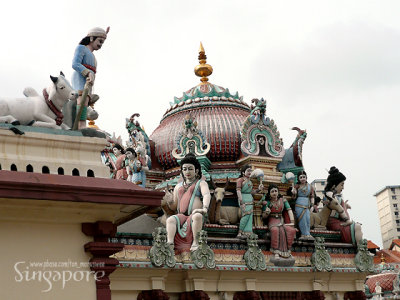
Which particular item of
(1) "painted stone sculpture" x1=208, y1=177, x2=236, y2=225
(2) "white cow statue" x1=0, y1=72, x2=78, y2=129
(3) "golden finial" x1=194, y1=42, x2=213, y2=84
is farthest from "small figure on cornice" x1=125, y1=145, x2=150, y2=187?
(2) "white cow statue" x1=0, y1=72, x2=78, y2=129

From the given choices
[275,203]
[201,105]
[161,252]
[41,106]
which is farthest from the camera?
[201,105]

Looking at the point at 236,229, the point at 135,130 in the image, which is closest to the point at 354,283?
the point at 236,229

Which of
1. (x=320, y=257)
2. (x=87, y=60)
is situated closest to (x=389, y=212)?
(x=320, y=257)

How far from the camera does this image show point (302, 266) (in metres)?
14.5

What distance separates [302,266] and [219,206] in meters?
2.26

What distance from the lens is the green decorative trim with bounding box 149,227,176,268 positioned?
12430mm

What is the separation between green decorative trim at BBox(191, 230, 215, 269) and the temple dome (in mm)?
4056

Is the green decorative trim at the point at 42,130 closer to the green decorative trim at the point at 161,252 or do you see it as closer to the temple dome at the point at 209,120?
the green decorative trim at the point at 161,252

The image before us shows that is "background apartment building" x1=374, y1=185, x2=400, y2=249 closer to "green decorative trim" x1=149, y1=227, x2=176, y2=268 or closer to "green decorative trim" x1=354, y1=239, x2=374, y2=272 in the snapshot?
"green decorative trim" x1=354, y1=239, x2=374, y2=272

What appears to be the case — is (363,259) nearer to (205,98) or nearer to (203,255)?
(203,255)

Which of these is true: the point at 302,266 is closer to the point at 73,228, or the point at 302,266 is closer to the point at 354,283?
the point at 354,283

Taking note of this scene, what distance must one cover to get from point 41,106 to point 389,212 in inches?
3008

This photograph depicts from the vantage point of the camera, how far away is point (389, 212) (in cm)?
8081

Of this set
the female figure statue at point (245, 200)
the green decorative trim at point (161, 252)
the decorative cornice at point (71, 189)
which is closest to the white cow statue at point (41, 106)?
the decorative cornice at point (71, 189)
